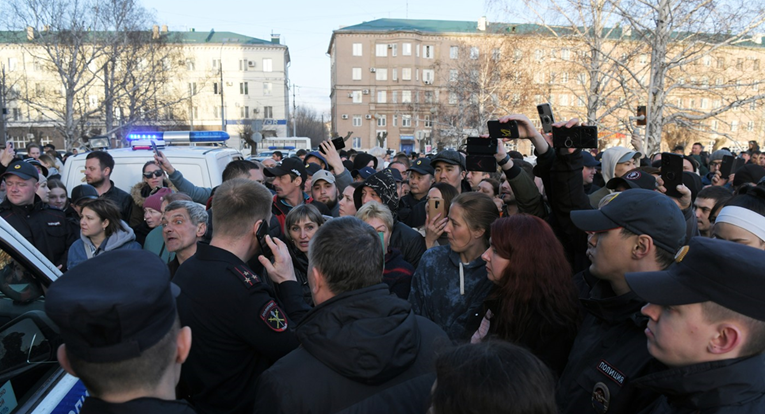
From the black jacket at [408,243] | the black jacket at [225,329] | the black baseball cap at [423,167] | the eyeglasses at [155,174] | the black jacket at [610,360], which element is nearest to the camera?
the black jacket at [610,360]

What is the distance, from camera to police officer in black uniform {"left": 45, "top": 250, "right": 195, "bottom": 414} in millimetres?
1480

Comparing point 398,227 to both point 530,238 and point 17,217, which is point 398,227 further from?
point 17,217

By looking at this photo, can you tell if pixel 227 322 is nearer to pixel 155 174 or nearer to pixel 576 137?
pixel 576 137

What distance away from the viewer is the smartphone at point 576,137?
128 inches

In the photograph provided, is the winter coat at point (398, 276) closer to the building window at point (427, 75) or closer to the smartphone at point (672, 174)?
the smartphone at point (672, 174)

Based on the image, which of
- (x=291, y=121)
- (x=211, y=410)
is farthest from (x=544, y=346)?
(x=291, y=121)

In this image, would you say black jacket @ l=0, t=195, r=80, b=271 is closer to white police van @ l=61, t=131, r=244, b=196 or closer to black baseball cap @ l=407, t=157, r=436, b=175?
white police van @ l=61, t=131, r=244, b=196

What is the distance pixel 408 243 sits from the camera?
437 cm

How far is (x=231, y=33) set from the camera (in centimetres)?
7319

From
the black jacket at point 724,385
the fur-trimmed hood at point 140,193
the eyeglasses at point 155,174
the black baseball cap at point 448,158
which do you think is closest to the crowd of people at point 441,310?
the black jacket at point 724,385

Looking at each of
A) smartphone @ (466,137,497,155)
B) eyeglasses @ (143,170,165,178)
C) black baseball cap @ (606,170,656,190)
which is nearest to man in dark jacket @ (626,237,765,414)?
smartphone @ (466,137,497,155)

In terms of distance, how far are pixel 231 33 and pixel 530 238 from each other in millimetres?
78016

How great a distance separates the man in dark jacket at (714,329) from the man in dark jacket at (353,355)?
841mm

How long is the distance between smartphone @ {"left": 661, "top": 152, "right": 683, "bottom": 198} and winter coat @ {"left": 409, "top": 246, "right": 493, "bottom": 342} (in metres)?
2.10
